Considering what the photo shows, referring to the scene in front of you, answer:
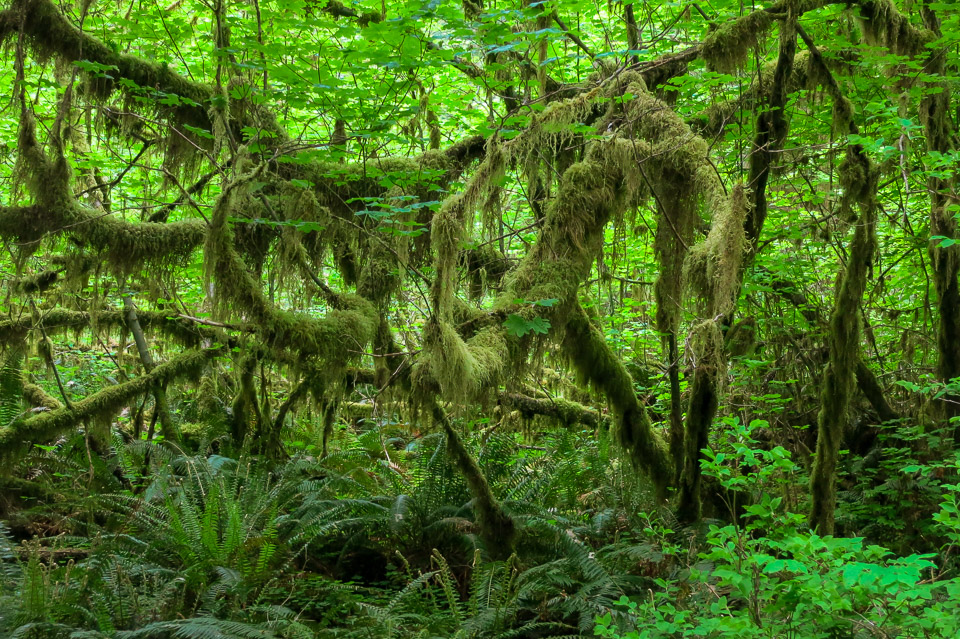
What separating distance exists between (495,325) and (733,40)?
213 centimetres

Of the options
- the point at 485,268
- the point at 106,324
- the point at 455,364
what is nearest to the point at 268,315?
the point at 455,364

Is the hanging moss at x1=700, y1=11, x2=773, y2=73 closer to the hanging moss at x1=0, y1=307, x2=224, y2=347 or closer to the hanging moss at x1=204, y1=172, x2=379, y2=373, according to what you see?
the hanging moss at x1=204, y1=172, x2=379, y2=373

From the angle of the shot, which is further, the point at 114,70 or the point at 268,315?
the point at 114,70

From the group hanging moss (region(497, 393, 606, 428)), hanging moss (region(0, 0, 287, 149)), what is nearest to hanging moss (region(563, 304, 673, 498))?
hanging moss (region(497, 393, 606, 428))

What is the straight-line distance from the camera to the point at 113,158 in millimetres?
6207

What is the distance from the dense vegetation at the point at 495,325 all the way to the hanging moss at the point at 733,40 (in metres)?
0.02

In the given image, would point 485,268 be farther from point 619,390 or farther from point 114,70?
point 114,70

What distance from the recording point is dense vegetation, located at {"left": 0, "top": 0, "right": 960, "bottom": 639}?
3.42 meters

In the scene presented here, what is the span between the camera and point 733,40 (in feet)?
12.8

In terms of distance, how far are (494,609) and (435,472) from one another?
179cm

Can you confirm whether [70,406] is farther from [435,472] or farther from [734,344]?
[734,344]

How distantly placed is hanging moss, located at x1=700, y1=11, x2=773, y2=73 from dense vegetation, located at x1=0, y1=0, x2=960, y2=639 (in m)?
0.02

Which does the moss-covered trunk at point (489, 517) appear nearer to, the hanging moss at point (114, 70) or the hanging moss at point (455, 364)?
the hanging moss at point (455, 364)

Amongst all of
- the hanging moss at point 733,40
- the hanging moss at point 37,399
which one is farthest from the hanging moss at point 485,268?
the hanging moss at point 37,399
